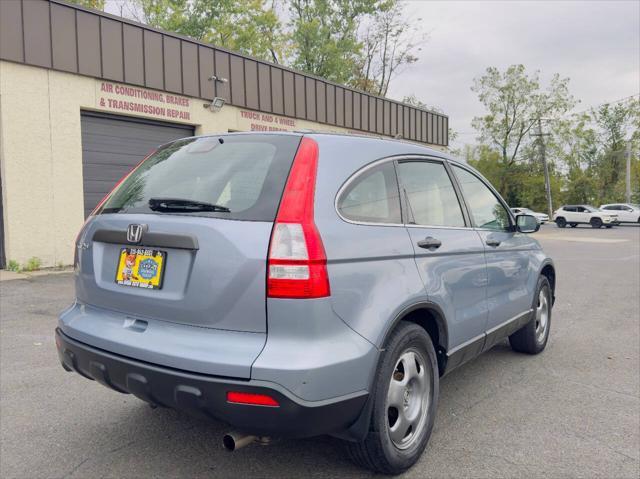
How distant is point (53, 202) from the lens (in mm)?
10469

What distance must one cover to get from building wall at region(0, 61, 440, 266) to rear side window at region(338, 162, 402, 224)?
9.16 meters

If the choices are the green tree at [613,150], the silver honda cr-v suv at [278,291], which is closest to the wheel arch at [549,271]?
the silver honda cr-v suv at [278,291]

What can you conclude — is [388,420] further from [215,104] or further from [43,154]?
[215,104]

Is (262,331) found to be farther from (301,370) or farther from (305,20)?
(305,20)

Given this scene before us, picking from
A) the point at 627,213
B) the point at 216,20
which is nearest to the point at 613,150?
the point at 627,213

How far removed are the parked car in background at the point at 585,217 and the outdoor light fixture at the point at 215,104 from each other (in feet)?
100.0

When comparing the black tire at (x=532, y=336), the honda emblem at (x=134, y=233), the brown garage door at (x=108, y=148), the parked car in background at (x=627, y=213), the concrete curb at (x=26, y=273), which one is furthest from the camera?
the parked car in background at (x=627, y=213)

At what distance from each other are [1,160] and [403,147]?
360 inches

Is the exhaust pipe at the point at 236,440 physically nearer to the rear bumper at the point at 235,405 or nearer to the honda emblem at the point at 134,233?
the rear bumper at the point at 235,405

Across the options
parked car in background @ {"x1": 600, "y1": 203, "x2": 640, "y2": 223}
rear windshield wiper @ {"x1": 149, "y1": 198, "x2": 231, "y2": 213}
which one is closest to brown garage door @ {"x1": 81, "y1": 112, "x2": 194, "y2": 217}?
rear windshield wiper @ {"x1": 149, "y1": 198, "x2": 231, "y2": 213}

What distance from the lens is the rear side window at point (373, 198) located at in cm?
260

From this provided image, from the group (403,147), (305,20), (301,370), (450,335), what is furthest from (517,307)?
(305,20)

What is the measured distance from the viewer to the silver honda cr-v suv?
228cm

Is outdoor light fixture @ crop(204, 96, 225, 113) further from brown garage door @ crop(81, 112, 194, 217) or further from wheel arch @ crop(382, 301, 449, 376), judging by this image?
wheel arch @ crop(382, 301, 449, 376)
